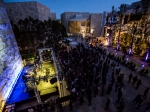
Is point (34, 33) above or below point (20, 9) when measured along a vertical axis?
below

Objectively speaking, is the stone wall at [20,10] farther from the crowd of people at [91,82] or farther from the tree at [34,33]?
the crowd of people at [91,82]

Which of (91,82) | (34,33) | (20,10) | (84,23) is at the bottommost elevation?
(91,82)

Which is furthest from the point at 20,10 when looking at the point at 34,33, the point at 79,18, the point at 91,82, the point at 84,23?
the point at 84,23

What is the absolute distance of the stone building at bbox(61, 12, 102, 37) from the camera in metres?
35.8

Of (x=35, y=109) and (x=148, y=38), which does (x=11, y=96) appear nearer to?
(x=35, y=109)

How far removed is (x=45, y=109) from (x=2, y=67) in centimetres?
609

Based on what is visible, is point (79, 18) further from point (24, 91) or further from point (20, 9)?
point (24, 91)

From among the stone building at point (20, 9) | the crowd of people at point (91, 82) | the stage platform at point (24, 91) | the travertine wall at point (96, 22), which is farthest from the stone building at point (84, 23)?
the stage platform at point (24, 91)

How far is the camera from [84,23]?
37500mm

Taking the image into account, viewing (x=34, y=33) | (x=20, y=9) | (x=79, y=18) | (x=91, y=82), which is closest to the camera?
(x=91, y=82)

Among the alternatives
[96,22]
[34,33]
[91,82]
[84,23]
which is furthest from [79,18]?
[91,82]

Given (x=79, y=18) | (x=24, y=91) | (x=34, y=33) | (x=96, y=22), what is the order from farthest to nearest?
(x=79, y=18)
(x=96, y=22)
(x=34, y=33)
(x=24, y=91)

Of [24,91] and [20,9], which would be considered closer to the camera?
[24,91]

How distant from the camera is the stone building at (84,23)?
35.8 metres
